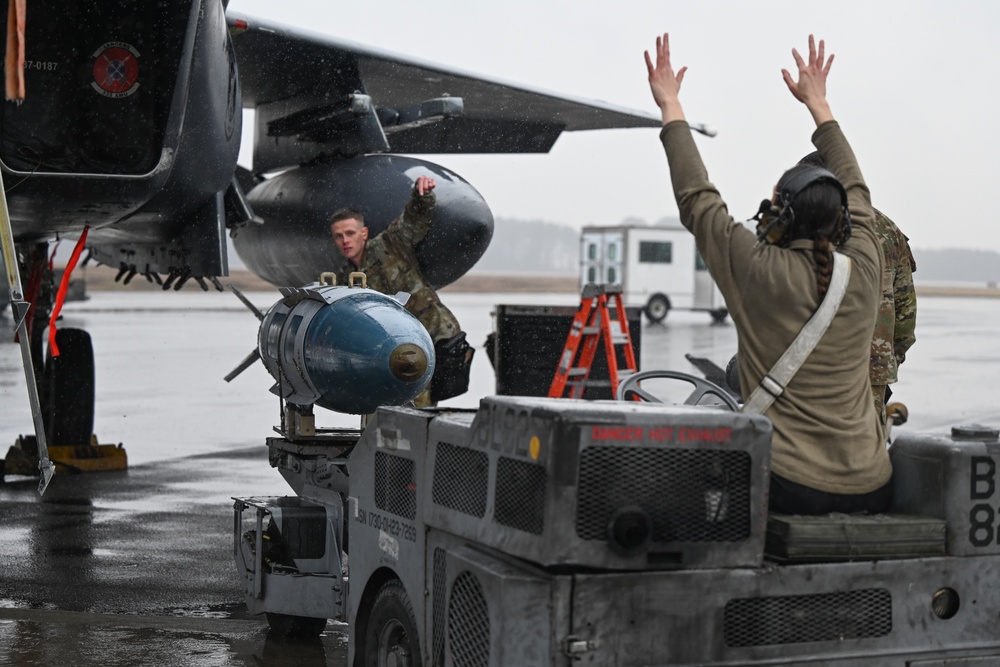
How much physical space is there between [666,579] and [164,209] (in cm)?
593

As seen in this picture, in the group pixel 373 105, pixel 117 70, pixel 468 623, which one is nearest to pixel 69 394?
pixel 117 70

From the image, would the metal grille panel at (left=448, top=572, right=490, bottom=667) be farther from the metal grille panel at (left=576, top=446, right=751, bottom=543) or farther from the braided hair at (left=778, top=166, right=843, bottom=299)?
the braided hair at (left=778, top=166, right=843, bottom=299)

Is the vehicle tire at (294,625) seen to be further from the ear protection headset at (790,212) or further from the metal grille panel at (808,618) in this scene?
the ear protection headset at (790,212)

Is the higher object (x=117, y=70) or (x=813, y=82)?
(x=117, y=70)

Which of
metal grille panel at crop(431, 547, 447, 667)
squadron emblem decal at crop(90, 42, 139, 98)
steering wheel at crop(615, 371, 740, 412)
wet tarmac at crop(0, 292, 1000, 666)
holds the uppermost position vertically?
squadron emblem decal at crop(90, 42, 139, 98)

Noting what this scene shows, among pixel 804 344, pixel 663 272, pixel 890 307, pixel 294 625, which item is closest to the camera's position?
pixel 804 344

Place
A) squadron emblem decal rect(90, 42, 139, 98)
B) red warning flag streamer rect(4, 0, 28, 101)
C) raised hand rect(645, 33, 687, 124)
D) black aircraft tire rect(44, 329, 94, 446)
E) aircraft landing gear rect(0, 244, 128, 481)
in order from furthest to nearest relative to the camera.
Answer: black aircraft tire rect(44, 329, 94, 446), aircraft landing gear rect(0, 244, 128, 481), squadron emblem decal rect(90, 42, 139, 98), red warning flag streamer rect(4, 0, 28, 101), raised hand rect(645, 33, 687, 124)

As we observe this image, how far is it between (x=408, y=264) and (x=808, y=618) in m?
4.46

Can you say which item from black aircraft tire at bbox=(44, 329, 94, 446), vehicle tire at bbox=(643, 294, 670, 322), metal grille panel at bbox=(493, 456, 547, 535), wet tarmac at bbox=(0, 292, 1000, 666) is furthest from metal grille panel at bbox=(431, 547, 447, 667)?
vehicle tire at bbox=(643, 294, 670, 322)

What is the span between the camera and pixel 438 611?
3619mm

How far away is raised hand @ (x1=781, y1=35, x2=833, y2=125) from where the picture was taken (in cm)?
408

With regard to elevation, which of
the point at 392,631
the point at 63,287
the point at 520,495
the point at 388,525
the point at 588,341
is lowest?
the point at 392,631

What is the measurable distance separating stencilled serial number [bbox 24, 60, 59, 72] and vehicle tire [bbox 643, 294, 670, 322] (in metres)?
28.3

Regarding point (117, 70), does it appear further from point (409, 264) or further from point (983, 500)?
point (983, 500)
